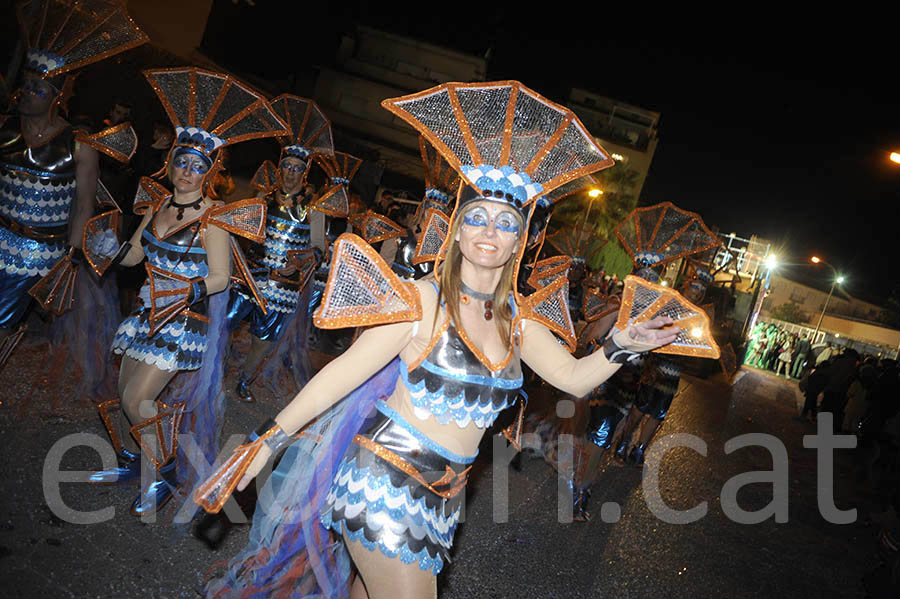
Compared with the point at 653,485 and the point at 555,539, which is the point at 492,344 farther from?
the point at 653,485

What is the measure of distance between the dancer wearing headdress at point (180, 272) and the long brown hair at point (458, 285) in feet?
6.32

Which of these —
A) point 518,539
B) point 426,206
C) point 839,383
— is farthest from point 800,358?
point 518,539

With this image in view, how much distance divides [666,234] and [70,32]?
5.63 m

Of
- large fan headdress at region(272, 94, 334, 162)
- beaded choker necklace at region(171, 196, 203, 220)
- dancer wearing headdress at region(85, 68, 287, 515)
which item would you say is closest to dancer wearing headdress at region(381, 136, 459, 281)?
large fan headdress at region(272, 94, 334, 162)

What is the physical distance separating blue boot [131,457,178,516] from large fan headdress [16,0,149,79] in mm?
2888

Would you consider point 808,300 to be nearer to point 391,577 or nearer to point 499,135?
point 499,135

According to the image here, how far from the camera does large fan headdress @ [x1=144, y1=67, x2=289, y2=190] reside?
3828 mm

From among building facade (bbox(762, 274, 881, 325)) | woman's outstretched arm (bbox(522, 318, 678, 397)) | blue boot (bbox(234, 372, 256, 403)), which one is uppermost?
building facade (bbox(762, 274, 881, 325))

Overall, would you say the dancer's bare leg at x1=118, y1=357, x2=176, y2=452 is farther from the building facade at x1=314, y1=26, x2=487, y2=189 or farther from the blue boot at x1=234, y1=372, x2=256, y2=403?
the building facade at x1=314, y1=26, x2=487, y2=189

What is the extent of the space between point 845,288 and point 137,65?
217ft

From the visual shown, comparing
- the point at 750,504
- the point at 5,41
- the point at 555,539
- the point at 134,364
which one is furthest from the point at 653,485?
the point at 5,41

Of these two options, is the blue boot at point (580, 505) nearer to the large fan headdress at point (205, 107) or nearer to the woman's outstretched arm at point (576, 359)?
the woman's outstretched arm at point (576, 359)

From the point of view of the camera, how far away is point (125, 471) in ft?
12.6

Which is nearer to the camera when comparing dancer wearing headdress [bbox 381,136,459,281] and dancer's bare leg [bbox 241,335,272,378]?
dancer's bare leg [bbox 241,335,272,378]
